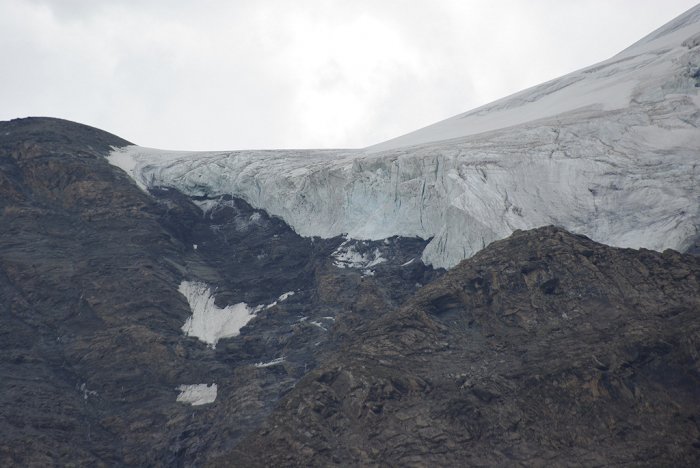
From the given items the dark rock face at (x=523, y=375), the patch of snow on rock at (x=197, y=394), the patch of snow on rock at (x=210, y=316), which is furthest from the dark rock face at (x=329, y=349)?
the patch of snow on rock at (x=210, y=316)

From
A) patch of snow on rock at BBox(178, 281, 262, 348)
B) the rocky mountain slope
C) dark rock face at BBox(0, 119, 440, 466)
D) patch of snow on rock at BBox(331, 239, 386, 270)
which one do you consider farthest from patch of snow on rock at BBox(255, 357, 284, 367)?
patch of snow on rock at BBox(331, 239, 386, 270)

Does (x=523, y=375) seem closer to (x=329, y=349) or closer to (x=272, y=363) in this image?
(x=329, y=349)

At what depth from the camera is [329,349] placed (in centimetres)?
5412

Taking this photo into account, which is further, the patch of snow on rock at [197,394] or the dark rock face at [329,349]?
the patch of snow on rock at [197,394]

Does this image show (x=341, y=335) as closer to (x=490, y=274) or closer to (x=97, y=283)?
(x=490, y=274)

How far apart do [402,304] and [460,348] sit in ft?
24.2

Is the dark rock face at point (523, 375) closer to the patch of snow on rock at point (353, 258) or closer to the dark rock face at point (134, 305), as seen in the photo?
the dark rock face at point (134, 305)

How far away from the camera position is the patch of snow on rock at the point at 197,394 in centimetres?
5378

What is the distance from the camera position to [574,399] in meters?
42.8

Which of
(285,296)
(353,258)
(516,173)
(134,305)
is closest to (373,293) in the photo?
(353,258)

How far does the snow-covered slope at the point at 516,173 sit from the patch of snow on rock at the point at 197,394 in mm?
14683

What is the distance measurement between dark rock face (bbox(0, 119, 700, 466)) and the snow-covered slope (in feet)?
9.06

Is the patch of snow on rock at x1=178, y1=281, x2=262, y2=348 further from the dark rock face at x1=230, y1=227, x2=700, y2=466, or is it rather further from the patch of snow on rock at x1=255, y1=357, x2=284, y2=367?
the dark rock face at x1=230, y1=227, x2=700, y2=466

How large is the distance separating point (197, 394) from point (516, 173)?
23265 millimetres
